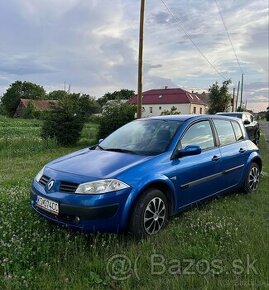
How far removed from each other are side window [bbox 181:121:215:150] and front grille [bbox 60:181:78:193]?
68.8 inches

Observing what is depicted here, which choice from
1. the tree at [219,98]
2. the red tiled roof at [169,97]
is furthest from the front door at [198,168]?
the red tiled roof at [169,97]

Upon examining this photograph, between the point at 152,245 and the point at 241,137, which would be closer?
the point at 152,245

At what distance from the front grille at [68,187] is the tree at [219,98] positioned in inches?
1769

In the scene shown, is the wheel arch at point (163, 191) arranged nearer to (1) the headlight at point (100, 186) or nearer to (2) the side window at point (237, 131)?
(1) the headlight at point (100, 186)

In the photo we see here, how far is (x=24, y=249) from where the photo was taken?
3814mm

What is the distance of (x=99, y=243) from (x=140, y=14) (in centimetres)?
1401

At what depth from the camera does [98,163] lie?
4543mm

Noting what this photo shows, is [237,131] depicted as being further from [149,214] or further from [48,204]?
[48,204]

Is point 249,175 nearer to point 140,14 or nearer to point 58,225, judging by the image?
point 58,225

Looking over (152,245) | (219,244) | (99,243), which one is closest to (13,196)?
(99,243)

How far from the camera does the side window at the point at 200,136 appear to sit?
17.3 feet

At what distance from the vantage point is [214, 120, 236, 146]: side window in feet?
20.0

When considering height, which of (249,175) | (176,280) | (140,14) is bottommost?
(176,280)

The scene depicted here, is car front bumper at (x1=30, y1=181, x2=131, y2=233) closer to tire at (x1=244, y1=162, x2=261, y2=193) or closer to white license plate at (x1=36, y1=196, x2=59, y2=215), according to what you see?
white license plate at (x1=36, y1=196, x2=59, y2=215)
